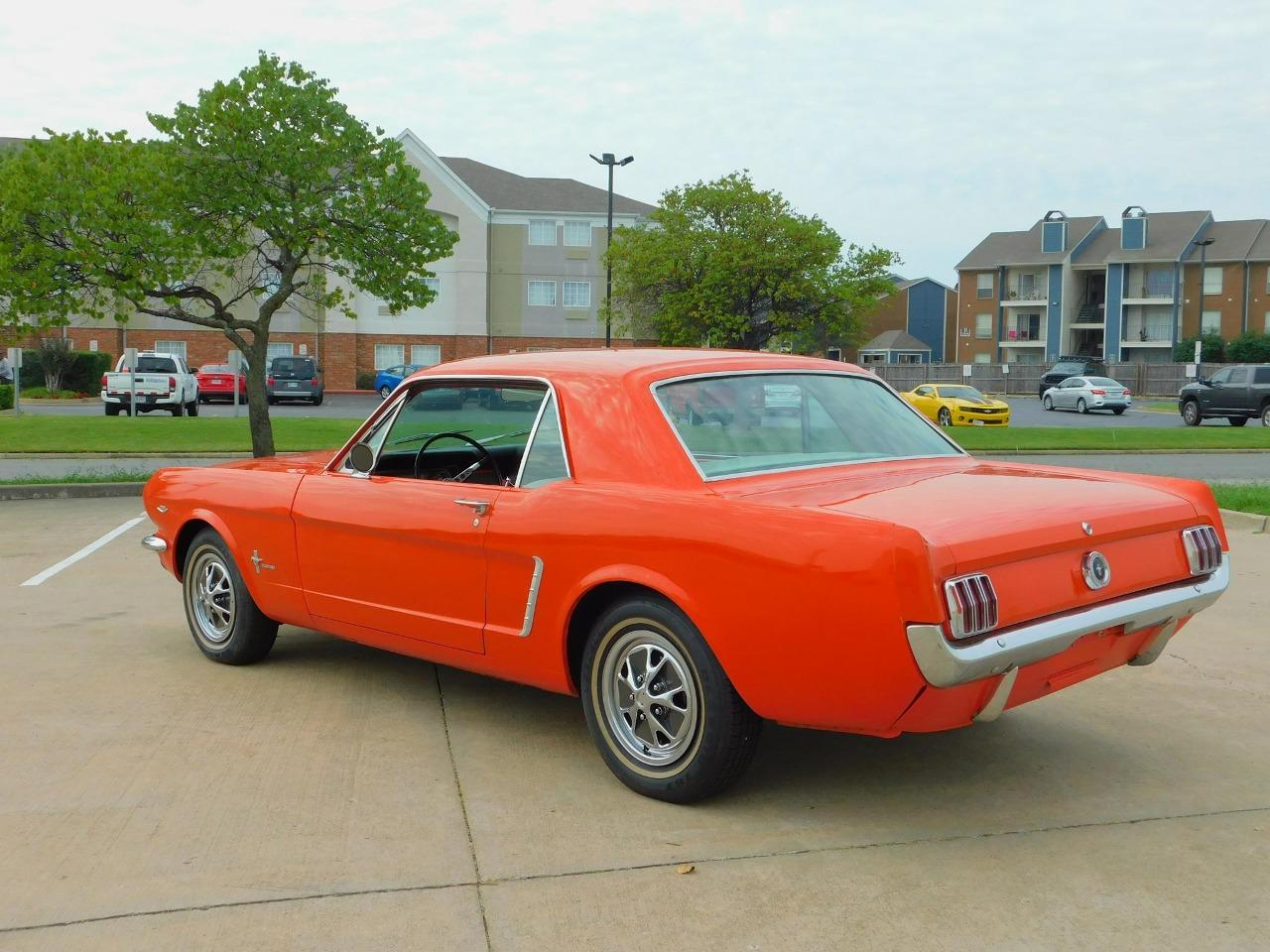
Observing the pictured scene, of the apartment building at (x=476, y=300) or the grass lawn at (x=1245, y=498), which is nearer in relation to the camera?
the grass lawn at (x=1245, y=498)

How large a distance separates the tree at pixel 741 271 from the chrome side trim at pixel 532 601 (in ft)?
136

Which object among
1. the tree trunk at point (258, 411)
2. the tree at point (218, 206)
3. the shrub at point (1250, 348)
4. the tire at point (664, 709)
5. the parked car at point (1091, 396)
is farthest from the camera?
the shrub at point (1250, 348)

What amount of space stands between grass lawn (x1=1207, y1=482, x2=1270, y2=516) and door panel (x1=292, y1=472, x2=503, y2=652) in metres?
9.06

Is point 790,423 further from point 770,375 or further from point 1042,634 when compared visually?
point 1042,634

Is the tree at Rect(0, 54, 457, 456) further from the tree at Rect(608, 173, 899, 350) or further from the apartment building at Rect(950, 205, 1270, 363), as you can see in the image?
the apartment building at Rect(950, 205, 1270, 363)

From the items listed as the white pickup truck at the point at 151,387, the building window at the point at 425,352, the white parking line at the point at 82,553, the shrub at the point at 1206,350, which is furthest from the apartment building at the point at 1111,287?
the white parking line at the point at 82,553

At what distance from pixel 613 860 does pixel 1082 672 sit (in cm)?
165

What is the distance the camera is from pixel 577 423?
4.78 meters

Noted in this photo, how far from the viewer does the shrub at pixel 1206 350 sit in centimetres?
7094

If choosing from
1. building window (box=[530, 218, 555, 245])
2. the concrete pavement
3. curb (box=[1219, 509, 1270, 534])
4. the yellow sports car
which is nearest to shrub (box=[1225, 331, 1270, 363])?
building window (box=[530, 218, 555, 245])

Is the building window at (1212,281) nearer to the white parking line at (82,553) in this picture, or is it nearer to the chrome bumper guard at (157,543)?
the white parking line at (82,553)

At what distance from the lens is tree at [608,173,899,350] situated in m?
46.0

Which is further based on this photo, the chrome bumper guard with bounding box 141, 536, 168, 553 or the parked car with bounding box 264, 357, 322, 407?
the parked car with bounding box 264, 357, 322, 407

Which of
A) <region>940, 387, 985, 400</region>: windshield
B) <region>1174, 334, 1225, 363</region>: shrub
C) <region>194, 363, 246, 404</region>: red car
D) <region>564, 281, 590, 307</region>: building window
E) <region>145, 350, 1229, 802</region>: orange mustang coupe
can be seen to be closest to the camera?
<region>145, 350, 1229, 802</region>: orange mustang coupe
